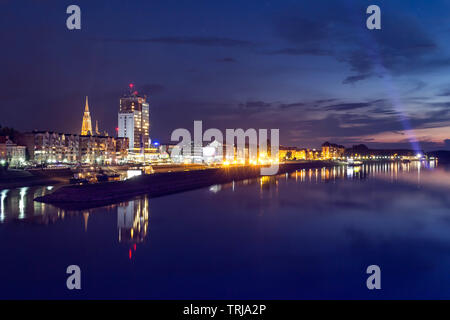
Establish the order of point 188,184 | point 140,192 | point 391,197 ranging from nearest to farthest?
point 140,192
point 391,197
point 188,184

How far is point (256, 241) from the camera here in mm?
27109

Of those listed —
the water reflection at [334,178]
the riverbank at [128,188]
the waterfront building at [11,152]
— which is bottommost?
the water reflection at [334,178]

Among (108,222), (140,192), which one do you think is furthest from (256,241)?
(140,192)

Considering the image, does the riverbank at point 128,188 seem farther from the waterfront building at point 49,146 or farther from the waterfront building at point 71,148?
the waterfront building at point 49,146

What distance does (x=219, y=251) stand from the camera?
79.5ft

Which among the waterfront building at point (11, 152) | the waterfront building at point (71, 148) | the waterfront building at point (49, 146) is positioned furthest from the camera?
the waterfront building at point (71, 148)

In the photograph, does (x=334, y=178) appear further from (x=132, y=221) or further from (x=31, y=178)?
(x=132, y=221)

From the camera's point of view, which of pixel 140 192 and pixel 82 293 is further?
pixel 140 192

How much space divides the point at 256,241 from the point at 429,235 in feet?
51.6

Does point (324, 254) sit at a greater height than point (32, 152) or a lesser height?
lesser

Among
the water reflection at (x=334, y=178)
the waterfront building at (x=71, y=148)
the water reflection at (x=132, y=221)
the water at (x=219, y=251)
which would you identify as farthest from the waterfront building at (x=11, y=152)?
the water reflection at (x=132, y=221)

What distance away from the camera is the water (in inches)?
688

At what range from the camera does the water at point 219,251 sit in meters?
17.5
